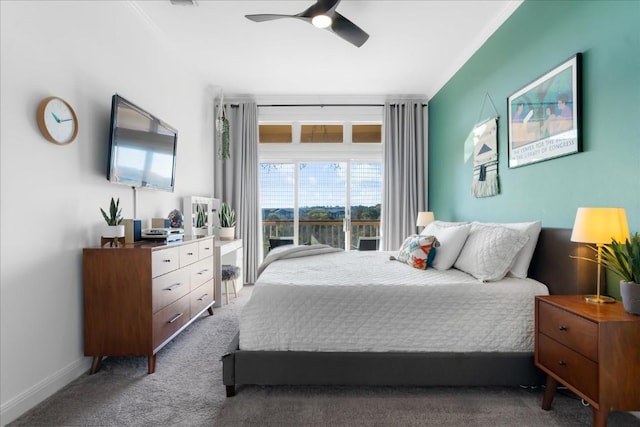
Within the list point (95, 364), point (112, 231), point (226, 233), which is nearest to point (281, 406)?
point (95, 364)

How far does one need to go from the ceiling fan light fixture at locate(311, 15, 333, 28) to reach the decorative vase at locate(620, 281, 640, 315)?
2415 mm

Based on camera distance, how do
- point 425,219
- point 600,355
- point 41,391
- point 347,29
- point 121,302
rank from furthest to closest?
point 425,219
point 347,29
point 121,302
point 41,391
point 600,355

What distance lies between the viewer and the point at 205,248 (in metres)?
3.19

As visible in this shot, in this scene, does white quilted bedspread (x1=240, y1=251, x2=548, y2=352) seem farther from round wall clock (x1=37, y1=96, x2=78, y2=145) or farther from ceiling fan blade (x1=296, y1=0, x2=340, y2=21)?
ceiling fan blade (x1=296, y1=0, x2=340, y2=21)

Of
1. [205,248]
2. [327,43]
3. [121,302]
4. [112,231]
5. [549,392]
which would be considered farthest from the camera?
[327,43]

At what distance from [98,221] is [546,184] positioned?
310 centimetres

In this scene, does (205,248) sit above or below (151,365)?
above

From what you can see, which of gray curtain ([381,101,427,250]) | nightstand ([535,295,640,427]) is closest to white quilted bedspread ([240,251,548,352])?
nightstand ([535,295,640,427])

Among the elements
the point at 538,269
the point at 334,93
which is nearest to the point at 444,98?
the point at 334,93

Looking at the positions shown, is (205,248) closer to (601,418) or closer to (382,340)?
(382,340)

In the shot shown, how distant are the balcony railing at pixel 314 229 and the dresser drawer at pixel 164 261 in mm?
2665

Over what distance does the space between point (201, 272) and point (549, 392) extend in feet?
8.66

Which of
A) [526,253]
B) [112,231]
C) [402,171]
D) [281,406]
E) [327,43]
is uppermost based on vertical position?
[327,43]

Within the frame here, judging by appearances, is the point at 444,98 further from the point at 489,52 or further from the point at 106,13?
the point at 106,13
